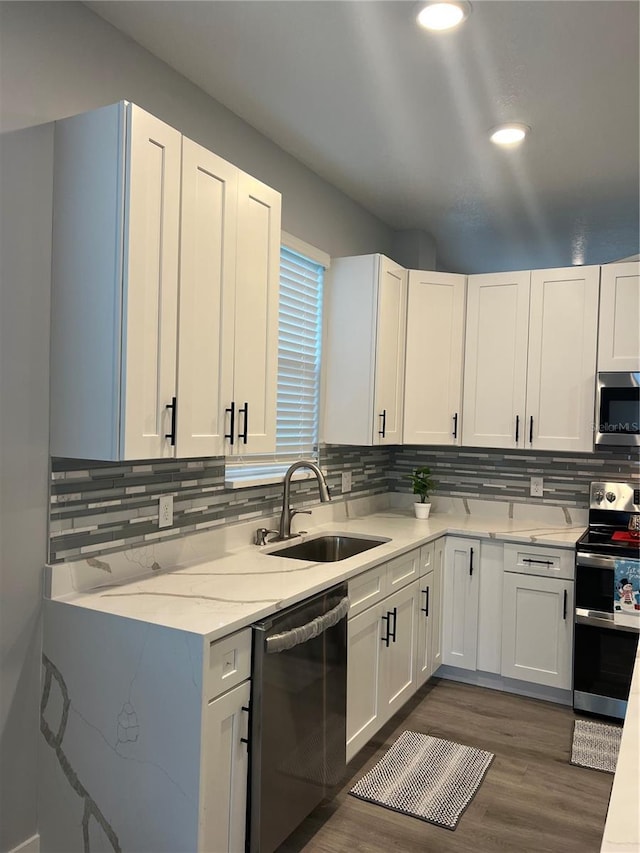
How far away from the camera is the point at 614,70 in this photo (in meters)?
2.37

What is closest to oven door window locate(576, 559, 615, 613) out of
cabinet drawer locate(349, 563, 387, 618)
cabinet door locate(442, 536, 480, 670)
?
cabinet door locate(442, 536, 480, 670)

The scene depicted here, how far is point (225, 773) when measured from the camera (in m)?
1.90

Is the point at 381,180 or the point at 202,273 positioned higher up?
the point at 381,180

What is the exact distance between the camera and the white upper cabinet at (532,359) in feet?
12.3

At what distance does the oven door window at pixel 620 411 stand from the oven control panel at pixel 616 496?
438mm

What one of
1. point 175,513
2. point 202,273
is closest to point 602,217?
point 202,273

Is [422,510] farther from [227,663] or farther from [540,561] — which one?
[227,663]

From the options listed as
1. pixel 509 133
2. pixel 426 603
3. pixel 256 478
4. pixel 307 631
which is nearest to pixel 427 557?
pixel 426 603

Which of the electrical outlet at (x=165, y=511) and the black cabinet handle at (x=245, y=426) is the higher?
the black cabinet handle at (x=245, y=426)

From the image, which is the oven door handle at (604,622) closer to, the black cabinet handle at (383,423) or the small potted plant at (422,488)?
the small potted plant at (422,488)

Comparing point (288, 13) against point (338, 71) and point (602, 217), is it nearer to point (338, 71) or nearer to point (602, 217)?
point (338, 71)

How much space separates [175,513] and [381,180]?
212 cm

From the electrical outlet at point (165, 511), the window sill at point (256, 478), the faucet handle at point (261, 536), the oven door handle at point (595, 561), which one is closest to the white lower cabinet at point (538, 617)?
the oven door handle at point (595, 561)

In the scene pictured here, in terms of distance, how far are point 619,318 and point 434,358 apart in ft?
3.46
